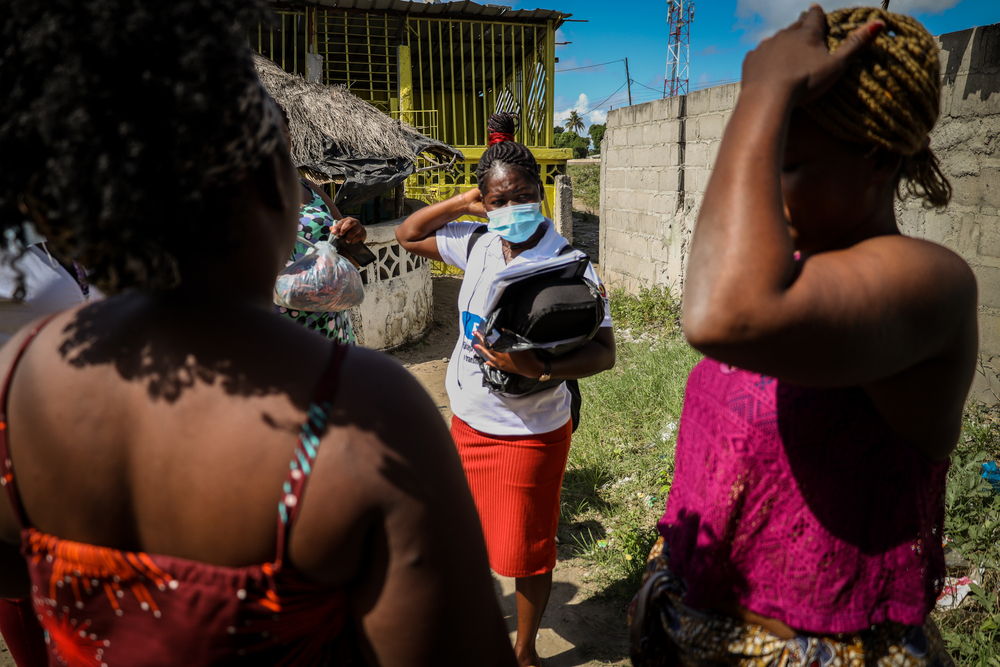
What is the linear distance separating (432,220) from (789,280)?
7.25ft

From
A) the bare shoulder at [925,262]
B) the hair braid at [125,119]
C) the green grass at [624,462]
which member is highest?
the hair braid at [125,119]

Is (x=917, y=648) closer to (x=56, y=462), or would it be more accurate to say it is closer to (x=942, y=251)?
(x=942, y=251)

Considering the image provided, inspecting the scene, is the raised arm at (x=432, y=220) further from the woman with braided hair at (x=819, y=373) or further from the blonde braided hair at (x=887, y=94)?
the blonde braided hair at (x=887, y=94)

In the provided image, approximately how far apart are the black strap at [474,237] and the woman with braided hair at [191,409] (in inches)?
73.5

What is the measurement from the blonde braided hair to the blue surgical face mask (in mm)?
1564

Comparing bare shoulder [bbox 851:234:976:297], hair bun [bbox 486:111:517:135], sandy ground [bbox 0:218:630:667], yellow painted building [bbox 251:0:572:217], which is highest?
yellow painted building [bbox 251:0:572:217]

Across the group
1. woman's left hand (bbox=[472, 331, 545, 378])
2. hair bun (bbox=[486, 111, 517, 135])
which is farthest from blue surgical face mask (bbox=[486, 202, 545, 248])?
hair bun (bbox=[486, 111, 517, 135])

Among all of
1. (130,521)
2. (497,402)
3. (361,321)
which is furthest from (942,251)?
(361,321)

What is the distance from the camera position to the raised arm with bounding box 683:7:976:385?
914mm

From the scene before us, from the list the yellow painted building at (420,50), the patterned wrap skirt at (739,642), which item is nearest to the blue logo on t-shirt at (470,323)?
the patterned wrap skirt at (739,642)

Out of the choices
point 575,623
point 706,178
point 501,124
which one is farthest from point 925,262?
point 706,178

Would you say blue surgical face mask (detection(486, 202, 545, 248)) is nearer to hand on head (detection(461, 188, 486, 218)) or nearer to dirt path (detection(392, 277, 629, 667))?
hand on head (detection(461, 188, 486, 218))

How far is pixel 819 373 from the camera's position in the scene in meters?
0.94

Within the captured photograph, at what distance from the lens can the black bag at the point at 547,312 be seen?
229 cm
